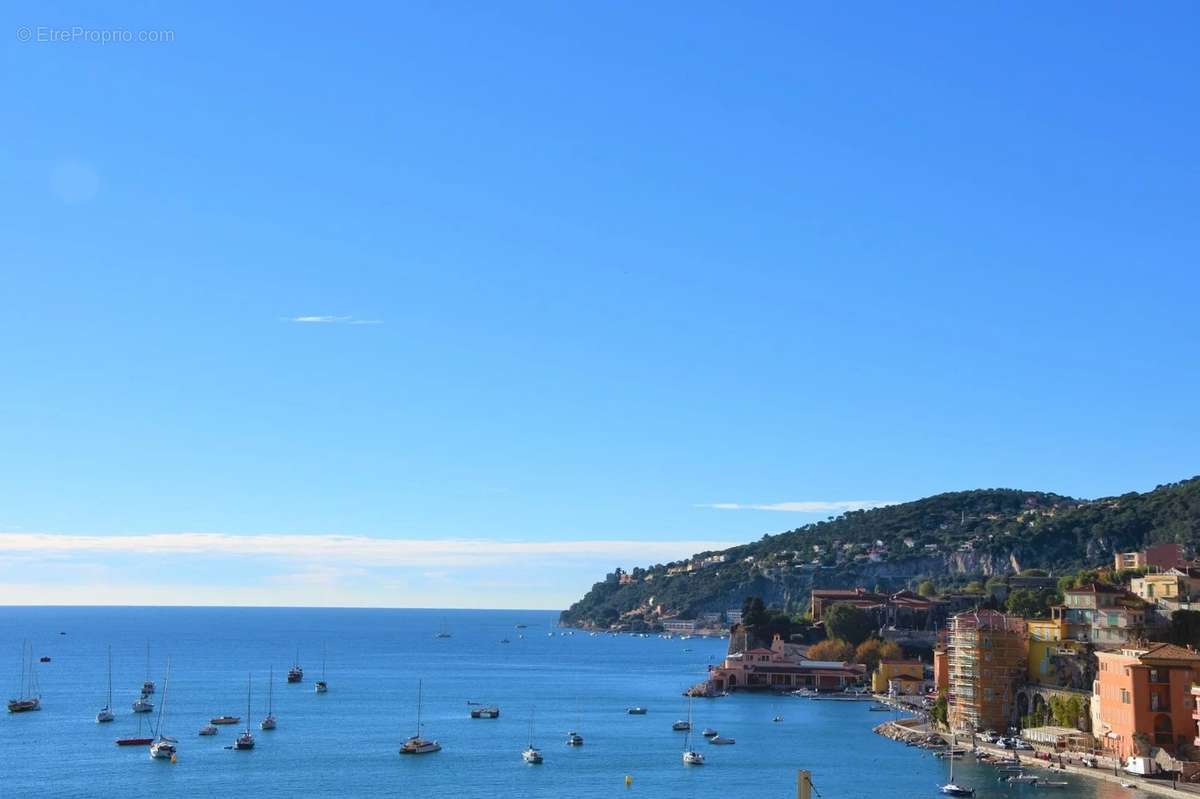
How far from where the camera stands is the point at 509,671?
164375 mm

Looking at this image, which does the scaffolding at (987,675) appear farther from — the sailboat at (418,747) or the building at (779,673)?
the building at (779,673)

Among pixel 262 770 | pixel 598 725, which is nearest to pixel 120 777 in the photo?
pixel 262 770

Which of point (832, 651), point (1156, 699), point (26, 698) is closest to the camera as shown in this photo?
point (1156, 699)

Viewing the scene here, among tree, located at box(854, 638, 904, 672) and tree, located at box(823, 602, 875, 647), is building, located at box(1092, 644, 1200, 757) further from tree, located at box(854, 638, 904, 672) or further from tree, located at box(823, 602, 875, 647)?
tree, located at box(823, 602, 875, 647)

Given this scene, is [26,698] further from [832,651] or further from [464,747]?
[832,651]

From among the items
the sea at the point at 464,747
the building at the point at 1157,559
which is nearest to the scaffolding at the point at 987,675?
the sea at the point at 464,747

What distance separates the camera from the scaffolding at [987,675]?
80.6m

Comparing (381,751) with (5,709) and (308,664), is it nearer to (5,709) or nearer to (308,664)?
(5,709)

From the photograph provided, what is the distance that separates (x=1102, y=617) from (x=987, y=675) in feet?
25.8

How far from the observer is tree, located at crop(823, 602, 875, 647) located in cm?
14862

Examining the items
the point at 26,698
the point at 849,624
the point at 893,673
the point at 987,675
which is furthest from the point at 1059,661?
the point at 26,698

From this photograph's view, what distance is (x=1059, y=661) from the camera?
3157 inches

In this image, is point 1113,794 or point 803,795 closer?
point 803,795

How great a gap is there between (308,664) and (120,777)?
112 metres
